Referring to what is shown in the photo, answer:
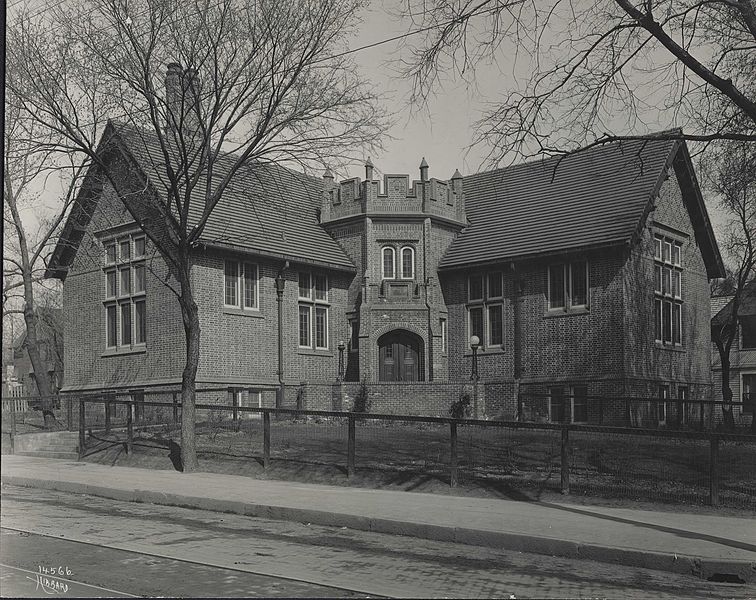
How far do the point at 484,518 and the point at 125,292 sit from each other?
21.5 meters

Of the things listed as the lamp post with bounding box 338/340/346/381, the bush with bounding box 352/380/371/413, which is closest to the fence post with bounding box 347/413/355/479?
the bush with bounding box 352/380/371/413

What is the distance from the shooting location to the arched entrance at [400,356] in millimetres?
32094

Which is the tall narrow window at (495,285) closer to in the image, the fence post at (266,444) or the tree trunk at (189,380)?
the tree trunk at (189,380)

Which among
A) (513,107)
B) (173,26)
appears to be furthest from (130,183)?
(513,107)

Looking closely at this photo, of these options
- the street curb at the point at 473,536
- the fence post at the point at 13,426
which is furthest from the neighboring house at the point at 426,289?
the street curb at the point at 473,536

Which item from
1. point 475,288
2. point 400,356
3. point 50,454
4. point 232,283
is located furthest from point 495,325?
point 50,454

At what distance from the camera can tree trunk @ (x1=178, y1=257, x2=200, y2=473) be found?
60.8 ft

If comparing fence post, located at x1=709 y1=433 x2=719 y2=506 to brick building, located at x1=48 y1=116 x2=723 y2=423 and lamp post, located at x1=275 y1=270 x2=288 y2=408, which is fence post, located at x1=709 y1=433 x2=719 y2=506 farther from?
lamp post, located at x1=275 y1=270 x2=288 y2=408

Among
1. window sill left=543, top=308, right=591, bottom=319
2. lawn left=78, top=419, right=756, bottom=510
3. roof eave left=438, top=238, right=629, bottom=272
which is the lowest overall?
lawn left=78, top=419, right=756, bottom=510

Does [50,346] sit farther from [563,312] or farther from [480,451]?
[480,451]

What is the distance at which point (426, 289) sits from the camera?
32156 millimetres

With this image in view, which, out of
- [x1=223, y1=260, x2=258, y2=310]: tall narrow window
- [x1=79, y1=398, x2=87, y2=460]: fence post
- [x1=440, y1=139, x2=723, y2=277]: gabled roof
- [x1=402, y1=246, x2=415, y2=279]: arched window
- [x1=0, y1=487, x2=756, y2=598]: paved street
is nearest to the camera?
[x1=0, y1=487, x2=756, y2=598]: paved street

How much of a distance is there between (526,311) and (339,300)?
6.86m
